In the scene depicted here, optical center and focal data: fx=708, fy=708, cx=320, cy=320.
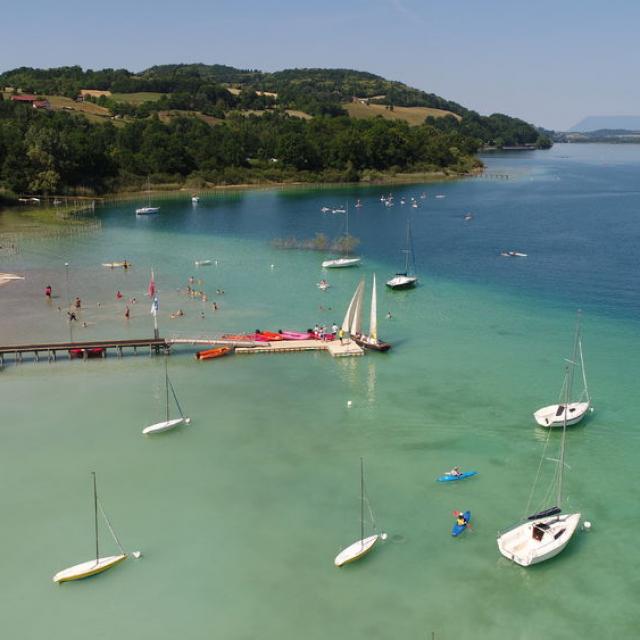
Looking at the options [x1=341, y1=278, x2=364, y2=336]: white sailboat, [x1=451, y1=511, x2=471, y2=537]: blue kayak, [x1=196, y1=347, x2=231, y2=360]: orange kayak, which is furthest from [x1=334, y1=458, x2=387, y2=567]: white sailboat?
[x1=341, y1=278, x2=364, y2=336]: white sailboat

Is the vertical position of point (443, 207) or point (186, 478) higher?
point (443, 207)

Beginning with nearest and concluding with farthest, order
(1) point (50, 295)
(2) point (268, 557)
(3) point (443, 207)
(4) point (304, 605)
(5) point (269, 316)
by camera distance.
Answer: (4) point (304, 605) < (2) point (268, 557) < (5) point (269, 316) < (1) point (50, 295) < (3) point (443, 207)

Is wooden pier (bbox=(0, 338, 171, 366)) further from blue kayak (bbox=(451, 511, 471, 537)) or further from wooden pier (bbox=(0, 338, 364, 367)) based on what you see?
blue kayak (bbox=(451, 511, 471, 537))

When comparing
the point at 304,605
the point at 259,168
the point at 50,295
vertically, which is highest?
the point at 259,168

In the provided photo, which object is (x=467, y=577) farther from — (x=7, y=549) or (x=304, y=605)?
(x=7, y=549)

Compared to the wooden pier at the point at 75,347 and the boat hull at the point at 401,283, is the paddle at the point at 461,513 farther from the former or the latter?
the boat hull at the point at 401,283

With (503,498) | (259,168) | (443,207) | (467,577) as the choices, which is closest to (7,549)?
(467,577)

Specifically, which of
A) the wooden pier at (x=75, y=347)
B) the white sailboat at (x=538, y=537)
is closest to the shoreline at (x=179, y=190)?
the wooden pier at (x=75, y=347)

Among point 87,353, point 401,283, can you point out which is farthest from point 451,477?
point 401,283
